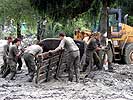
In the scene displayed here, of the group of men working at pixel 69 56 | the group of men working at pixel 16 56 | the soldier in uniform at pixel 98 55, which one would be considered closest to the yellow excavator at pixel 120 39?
the soldier in uniform at pixel 98 55

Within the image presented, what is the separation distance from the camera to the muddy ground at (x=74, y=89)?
509 inches

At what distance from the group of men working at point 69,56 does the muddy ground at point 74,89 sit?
44cm

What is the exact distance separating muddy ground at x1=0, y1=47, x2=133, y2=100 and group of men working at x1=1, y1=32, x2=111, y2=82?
1.46 ft

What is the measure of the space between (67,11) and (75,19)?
1515 mm

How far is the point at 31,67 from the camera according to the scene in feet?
54.6

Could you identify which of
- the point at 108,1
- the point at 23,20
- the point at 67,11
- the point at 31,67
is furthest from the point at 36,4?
the point at 23,20

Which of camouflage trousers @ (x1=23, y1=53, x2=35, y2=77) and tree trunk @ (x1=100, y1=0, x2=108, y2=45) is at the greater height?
tree trunk @ (x1=100, y1=0, x2=108, y2=45)

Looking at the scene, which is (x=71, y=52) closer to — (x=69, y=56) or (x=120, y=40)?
(x=69, y=56)

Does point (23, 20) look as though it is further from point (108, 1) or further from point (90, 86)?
point (90, 86)

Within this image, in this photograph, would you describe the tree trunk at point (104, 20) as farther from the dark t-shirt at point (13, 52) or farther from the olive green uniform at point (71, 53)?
the dark t-shirt at point (13, 52)

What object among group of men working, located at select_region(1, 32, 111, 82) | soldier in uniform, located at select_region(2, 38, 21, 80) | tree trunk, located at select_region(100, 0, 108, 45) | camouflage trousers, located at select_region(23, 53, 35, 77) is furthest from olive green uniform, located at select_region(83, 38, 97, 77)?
soldier in uniform, located at select_region(2, 38, 21, 80)

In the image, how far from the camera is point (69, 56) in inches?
637

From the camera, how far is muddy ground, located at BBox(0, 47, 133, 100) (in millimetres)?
12920

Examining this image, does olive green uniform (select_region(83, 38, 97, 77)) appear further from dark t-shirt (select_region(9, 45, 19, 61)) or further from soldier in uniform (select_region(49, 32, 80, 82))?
dark t-shirt (select_region(9, 45, 19, 61))
